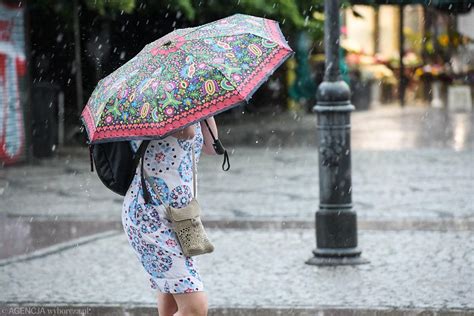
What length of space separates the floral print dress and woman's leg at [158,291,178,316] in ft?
0.52

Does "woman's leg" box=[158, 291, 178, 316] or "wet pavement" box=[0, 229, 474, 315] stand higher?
"woman's leg" box=[158, 291, 178, 316]

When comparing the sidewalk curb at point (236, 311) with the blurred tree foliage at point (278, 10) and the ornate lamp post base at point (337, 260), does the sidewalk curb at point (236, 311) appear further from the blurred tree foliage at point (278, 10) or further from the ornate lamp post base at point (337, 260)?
the blurred tree foliage at point (278, 10)

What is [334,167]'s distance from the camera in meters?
8.13

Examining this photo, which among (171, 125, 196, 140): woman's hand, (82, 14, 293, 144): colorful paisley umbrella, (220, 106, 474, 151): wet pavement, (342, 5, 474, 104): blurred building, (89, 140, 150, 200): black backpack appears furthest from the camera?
(342, 5, 474, 104): blurred building

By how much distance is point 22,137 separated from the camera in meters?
17.4

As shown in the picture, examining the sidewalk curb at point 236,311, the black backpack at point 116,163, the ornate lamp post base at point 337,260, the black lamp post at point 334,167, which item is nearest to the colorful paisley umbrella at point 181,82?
the black backpack at point 116,163

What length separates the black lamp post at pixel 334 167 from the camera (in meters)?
8.10

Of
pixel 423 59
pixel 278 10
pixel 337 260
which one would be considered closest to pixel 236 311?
pixel 337 260

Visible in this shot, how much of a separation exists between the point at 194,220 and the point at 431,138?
15286 millimetres

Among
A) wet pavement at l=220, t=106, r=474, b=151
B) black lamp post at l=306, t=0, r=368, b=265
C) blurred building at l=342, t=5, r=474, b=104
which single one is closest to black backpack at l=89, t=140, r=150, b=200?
black lamp post at l=306, t=0, r=368, b=265

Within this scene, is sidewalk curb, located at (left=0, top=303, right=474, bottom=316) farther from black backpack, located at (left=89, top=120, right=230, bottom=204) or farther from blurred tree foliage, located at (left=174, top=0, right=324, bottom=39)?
blurred tree foliage, located at (left=174, top=0, right=324, bottom=39)

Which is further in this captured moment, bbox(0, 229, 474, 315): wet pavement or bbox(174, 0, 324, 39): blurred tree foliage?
bbox(174, 0, 324, 39): blurred tree foliage

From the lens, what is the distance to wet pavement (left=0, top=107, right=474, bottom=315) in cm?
718

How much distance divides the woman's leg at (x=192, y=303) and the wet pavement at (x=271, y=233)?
1.91 m
